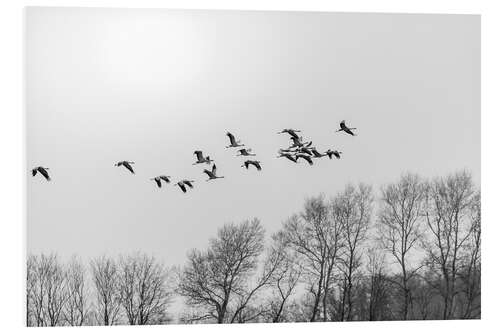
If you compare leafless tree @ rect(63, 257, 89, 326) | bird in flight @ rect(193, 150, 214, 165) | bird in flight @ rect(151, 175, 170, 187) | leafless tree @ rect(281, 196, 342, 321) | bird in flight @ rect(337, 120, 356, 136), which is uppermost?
bird in flight @ rect(337, 120, 356, 136)

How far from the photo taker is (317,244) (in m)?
16.3

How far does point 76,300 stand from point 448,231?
5077 mm

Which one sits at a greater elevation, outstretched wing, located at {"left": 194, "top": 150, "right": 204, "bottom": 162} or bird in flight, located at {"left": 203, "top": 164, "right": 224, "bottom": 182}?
outstretched wing, located at {"left": 194, "top": 150, "right": 204, "bottom": 162}

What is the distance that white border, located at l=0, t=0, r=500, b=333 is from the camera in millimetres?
14438

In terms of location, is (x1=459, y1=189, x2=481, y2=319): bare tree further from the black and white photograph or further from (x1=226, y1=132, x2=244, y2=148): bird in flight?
(x1=226, y1=132, x2=244, y2=148): bird in flight

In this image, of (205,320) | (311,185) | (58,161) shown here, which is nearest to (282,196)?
(311,185)

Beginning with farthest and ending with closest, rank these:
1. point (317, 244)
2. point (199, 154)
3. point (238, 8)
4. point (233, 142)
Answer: point (317, 244) < point (233, 142) < point (199, 154) < point (238, 8)

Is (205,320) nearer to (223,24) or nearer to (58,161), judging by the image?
(58,161)

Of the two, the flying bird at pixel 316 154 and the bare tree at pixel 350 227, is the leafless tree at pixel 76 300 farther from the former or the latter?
the bare tree at pixel 350 227

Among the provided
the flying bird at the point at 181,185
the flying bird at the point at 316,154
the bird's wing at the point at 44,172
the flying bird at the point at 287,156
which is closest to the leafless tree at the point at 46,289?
the bird's wing at the point at 44,172

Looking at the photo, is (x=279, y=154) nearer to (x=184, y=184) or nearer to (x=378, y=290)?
(x=184, y=184)

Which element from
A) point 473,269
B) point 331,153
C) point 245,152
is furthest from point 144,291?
point 473,269

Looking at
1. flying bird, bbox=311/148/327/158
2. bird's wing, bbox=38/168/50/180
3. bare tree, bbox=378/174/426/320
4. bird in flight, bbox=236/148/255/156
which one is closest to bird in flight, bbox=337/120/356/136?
flying bird, bbox=311/148/327/158

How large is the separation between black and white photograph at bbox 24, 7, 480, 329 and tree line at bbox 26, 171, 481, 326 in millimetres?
26
